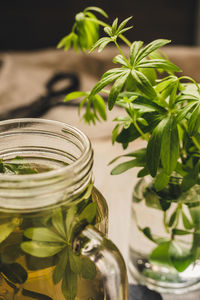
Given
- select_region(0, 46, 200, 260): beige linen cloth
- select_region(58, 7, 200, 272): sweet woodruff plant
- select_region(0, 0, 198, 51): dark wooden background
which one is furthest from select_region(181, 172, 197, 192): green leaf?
select_region(0, 0, 198, 51): dark wooden background

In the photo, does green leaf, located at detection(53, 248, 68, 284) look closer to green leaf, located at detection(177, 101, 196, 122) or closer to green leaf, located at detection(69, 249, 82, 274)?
green leaf, located at detection(69, 249, 82, 274)

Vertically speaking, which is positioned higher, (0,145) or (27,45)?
(0,145)

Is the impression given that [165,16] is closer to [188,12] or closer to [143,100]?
[188,12]

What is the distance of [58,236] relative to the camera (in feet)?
1.18

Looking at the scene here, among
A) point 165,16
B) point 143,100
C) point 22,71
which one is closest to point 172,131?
point 143,100

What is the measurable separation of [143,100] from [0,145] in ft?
0.48

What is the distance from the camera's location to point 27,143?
43 cm

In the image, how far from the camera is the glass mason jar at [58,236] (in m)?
0.33

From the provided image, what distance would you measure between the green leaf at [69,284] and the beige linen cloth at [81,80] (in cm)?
33

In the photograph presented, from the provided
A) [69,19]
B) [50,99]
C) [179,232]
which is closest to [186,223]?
[179,232]

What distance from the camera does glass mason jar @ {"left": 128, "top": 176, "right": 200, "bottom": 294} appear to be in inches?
19.6

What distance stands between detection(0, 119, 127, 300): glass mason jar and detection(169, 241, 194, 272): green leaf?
14 centimetres

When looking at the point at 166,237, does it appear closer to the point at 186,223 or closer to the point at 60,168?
the point at 186,223

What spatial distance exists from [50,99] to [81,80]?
0.13 m
